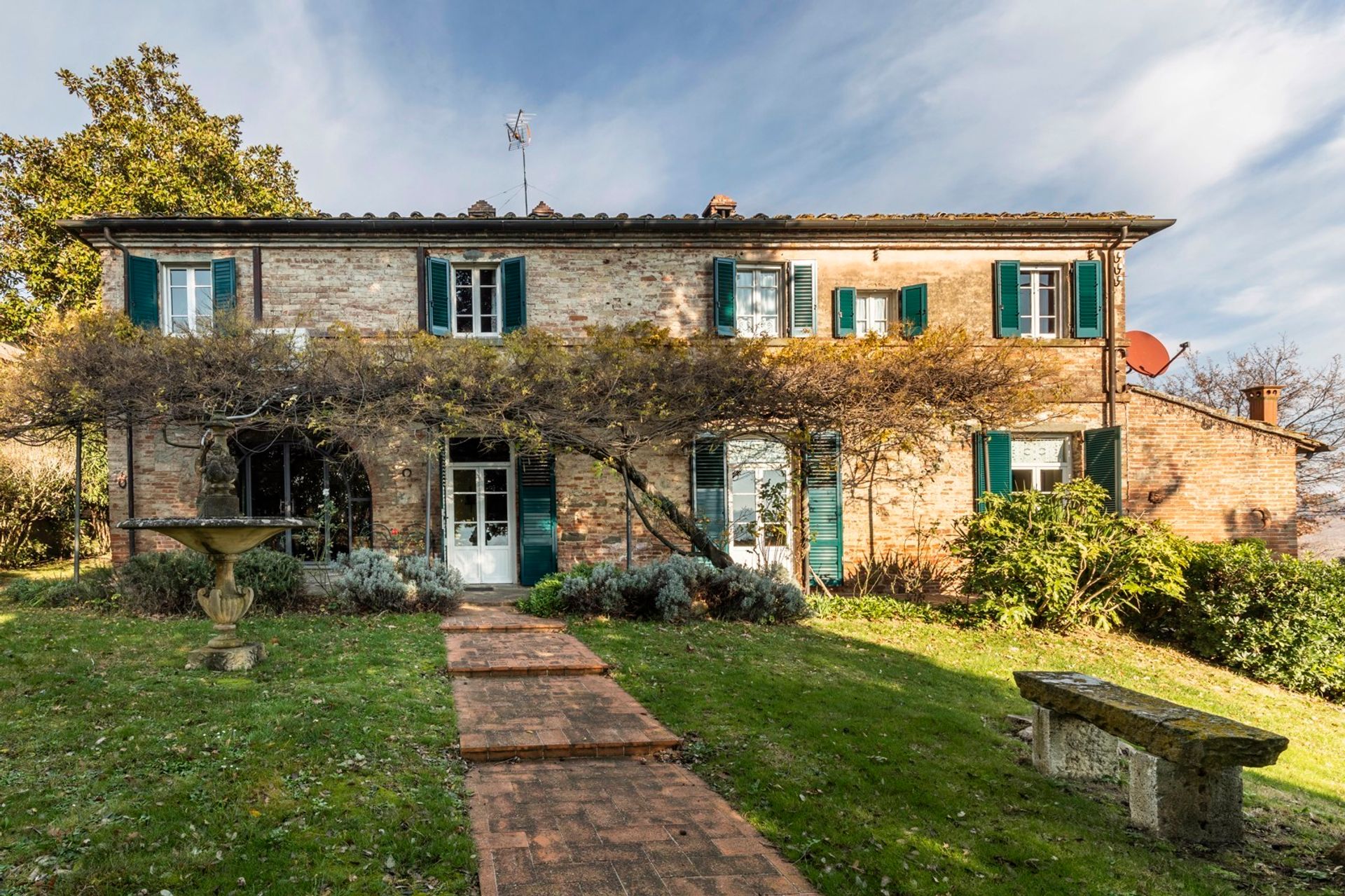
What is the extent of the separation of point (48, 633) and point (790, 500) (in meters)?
9.52

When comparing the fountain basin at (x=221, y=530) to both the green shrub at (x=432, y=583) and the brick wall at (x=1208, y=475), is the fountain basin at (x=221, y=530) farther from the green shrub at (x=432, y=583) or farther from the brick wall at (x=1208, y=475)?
the brick wall at (x=1208, y=475)

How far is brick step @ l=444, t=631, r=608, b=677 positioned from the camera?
6844 millimetres

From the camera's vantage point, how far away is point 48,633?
7.70 meters

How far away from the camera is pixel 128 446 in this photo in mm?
11727

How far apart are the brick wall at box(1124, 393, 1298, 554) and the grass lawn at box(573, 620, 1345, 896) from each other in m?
4.53

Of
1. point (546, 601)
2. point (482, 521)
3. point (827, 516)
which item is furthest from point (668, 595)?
point (482, 521)

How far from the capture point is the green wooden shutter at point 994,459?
1246cm

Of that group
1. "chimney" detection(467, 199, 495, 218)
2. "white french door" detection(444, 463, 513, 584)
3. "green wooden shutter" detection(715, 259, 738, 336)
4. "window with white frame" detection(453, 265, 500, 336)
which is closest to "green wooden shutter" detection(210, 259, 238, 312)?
"window with white frame" detection(453, 265, 500, 336)

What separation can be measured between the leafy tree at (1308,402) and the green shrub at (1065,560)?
12.0 meters

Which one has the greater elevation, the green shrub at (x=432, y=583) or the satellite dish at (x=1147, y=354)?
the satellite dish at (x=1147, y=354)

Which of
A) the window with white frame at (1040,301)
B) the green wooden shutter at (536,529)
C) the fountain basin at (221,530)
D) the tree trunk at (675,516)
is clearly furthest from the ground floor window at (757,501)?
the fountain basin at (221,530)

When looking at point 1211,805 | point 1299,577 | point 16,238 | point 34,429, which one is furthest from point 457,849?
point 16,238

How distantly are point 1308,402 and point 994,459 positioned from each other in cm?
1363

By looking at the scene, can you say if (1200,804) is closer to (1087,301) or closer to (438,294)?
(1087,301)
